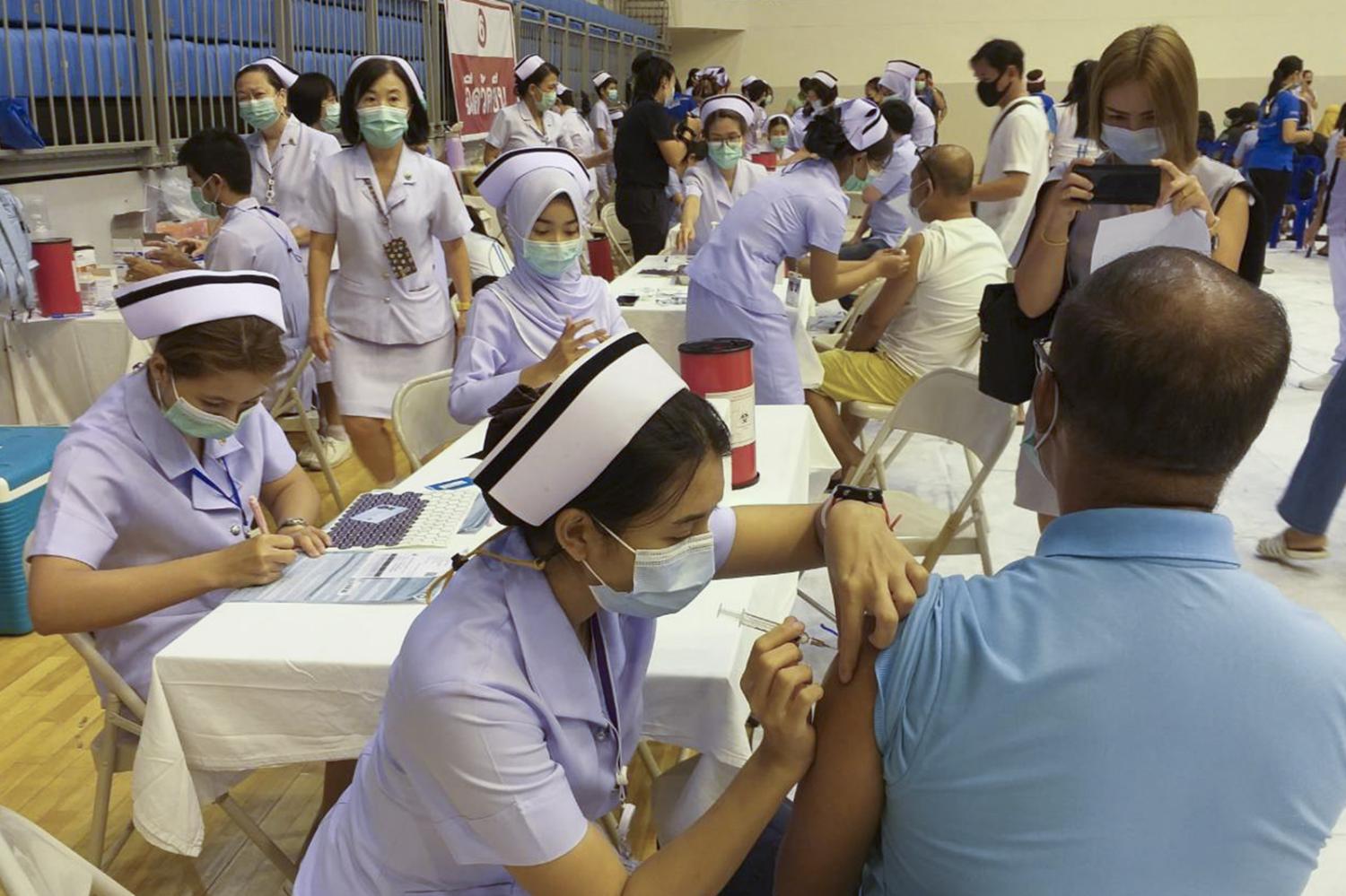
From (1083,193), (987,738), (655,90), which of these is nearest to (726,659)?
(987,738)

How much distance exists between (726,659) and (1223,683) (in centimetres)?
76

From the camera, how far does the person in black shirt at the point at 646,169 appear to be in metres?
6.19

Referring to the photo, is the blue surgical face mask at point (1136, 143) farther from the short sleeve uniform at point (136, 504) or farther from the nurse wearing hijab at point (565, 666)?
the short sleeve uniform at point (136, 504)

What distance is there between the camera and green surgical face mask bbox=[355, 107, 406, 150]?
3514mm

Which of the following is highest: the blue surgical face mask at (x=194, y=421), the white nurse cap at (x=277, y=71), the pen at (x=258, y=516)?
the white nurse cap at (x=277, y=71)

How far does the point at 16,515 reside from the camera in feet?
9.75

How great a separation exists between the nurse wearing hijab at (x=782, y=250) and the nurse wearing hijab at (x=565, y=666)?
2.41m

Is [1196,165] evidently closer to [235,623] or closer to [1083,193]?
[1083,193]

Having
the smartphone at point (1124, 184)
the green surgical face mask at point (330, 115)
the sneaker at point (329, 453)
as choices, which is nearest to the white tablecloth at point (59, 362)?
the sneaker at point (329, 453)

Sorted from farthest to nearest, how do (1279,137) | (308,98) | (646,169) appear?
(1279,137), (646,169), (308,98)

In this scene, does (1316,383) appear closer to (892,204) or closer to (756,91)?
(892,204)

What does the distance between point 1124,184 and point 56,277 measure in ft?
10.6

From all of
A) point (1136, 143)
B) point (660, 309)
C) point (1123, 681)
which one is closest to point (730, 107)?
point (660, 309)

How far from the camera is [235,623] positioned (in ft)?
5.32
